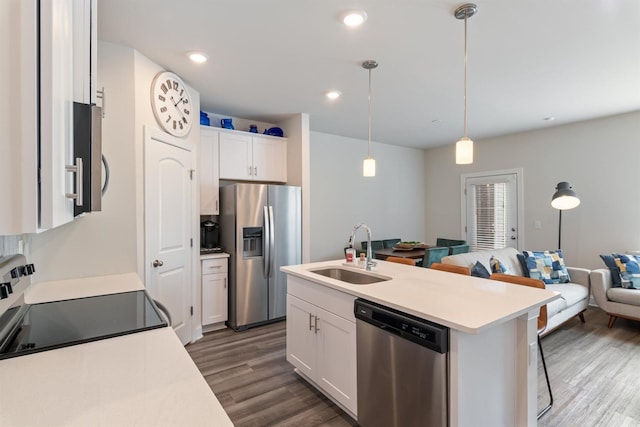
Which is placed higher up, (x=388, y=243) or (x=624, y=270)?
(x=388, y=243)

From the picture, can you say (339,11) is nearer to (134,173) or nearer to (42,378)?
(134,173)

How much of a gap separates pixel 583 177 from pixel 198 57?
17.7ft

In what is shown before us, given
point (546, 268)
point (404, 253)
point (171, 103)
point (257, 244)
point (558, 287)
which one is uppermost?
point (171, 103)

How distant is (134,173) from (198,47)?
1139 millimetres

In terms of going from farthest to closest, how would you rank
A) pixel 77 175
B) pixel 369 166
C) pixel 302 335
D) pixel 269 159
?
1. pixel 269 159
2. pixel 369 166
3. pixel 302 335
4. pixel 77 175

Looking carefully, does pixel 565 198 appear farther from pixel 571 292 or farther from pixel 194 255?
pixel 194 255

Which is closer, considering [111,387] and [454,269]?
[111,387]

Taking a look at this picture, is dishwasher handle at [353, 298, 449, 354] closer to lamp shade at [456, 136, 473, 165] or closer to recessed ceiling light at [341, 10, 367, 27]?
lamp shade at [456, 136, 473, 165]

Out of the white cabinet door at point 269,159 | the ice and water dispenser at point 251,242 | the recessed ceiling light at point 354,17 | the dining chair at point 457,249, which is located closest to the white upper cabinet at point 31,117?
the recessed ceiling light at point 354,17

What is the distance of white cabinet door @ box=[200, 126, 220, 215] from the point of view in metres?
3.75

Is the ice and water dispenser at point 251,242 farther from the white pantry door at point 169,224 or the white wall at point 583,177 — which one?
the white wall at point 583,177

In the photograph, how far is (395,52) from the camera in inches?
103

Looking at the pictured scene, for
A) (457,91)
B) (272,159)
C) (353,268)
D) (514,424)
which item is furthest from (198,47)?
(514,424)

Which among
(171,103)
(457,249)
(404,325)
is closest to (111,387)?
(404,325)
